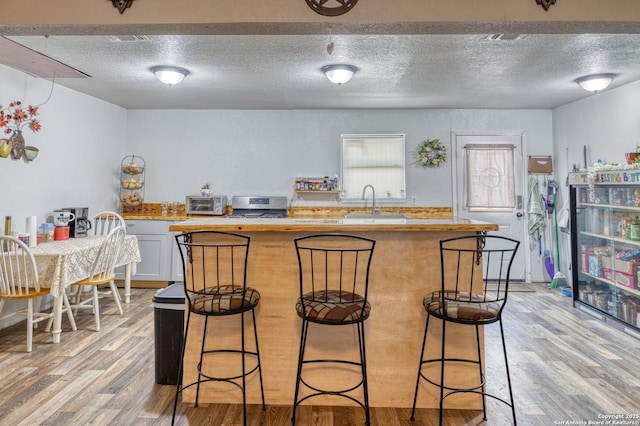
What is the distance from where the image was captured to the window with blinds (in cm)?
533

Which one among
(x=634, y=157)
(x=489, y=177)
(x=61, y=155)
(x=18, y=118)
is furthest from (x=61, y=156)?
(x=634, y=157)

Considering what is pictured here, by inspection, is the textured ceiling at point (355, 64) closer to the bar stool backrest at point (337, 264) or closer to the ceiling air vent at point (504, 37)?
the ceiling air vent at point (504, 37)

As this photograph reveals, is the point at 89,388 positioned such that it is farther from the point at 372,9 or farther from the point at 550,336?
the point at 550,336

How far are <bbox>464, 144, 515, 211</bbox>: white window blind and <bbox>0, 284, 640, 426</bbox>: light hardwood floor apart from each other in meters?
2.10

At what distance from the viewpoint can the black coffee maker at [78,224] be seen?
4.06 m

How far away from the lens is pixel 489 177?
5.30 m

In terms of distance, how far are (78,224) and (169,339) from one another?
2567 mm

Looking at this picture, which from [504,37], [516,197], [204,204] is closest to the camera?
[504,37]

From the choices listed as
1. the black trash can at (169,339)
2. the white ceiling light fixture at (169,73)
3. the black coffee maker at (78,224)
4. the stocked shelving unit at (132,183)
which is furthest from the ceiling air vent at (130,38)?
the stocked shelving unit at (132,183)

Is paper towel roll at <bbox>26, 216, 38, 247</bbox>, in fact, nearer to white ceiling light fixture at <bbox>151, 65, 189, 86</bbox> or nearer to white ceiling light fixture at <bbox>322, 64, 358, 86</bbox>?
white ceiling light fixture at <bbox>151, 65, 189, 86</bbox>

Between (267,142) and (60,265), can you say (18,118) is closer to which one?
(60,265)

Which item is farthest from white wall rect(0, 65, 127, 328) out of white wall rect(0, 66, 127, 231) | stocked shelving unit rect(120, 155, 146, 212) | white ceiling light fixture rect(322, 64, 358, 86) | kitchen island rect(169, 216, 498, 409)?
white ceiling light fixture rect(322, 64, 358, 86)

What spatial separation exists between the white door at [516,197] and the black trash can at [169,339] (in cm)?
423

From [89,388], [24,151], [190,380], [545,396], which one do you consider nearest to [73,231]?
[24,151]
